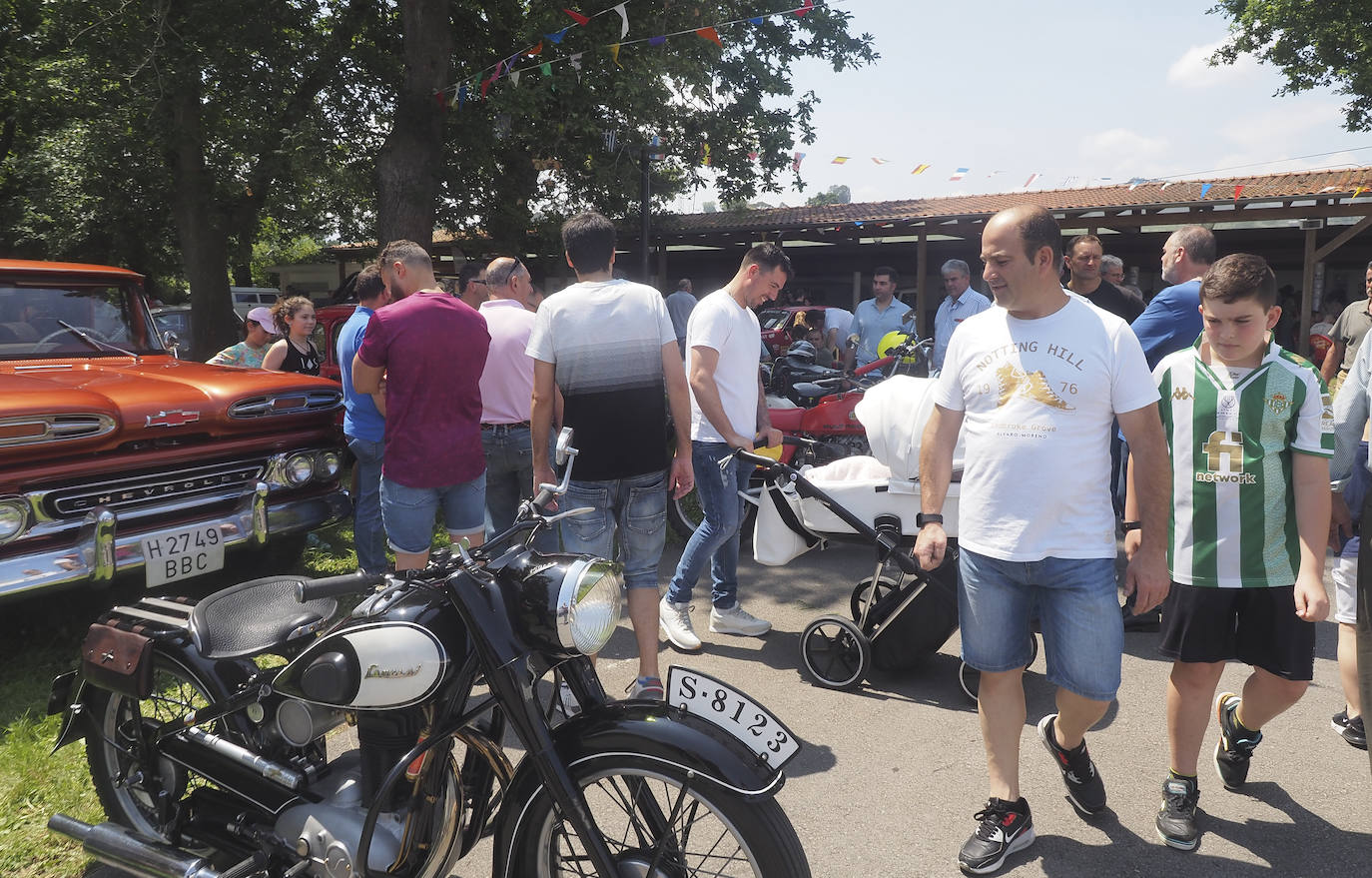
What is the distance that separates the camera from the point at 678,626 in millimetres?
4691

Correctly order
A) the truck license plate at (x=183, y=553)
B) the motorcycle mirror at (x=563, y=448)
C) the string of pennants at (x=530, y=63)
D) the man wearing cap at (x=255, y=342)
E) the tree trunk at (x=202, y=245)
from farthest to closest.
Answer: the tree trunk at (x=202, y=245) → the string of pennants at (x=530, y=63) → the man wearing cap at (x=255, y=342) → the truck license plate at (x=183, y=553) → the motorcycle mirror at (x=563, y=448)

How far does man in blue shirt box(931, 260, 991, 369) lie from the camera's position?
802 cm

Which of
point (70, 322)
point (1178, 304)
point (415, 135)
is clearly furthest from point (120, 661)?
point (415, 135)

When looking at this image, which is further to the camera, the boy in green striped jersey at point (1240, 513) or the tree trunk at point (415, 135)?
the tree trunk at point (415, 135)

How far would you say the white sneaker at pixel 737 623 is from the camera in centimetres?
487

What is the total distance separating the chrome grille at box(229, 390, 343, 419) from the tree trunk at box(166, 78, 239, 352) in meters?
11.5

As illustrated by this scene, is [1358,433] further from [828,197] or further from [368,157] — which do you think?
[828,197]

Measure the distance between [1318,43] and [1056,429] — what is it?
23.4 m

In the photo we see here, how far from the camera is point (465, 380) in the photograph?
4.06m

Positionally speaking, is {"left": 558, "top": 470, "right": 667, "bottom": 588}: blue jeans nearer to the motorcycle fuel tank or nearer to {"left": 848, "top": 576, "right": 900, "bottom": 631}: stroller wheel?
{"left": 848, "top": 576, "right": 900, "bottom": 631}: stroller wheel

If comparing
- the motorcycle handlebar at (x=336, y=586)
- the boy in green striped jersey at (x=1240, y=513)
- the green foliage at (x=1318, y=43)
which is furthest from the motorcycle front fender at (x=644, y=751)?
the green foliage at (x=1318, y=43)

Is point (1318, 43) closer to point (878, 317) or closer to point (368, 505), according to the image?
point (878, 317)

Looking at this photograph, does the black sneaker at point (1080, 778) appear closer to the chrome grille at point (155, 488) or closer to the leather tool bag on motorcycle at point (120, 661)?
the leather tool bag on motorcycle at point (120, 661)

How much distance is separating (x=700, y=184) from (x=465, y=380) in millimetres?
12456
